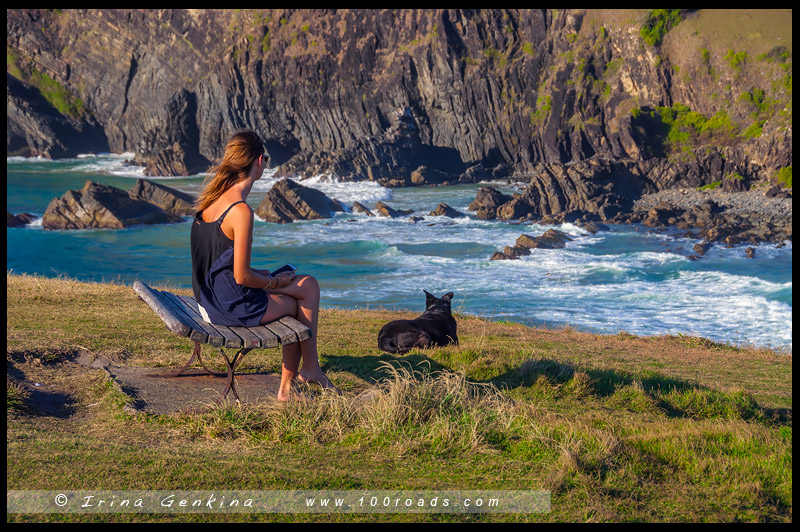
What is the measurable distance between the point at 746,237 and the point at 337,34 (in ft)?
179

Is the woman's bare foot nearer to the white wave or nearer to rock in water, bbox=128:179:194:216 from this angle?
rock in water, bbox=128:179:194:216

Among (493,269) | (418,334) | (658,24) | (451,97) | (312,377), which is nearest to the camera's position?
(312,377)

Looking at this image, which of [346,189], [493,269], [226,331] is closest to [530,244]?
[493,269]

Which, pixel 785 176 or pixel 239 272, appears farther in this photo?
pixel 785 176

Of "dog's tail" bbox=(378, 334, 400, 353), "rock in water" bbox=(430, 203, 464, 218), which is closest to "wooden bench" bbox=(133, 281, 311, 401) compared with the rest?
"dog's tail" bbox=(378, 334, 400, 353)

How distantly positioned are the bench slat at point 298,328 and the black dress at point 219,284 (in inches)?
8.5

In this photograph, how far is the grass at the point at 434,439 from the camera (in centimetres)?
428

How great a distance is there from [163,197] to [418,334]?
43357 mm

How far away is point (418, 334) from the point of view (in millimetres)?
9227

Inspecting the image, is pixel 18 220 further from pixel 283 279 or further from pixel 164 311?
pixel 283 279

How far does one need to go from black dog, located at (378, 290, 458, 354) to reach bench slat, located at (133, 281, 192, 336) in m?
3.46

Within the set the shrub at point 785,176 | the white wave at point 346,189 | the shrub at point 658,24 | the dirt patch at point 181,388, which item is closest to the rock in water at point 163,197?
the white wave at point 346,189

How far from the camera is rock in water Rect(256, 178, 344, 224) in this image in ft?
158

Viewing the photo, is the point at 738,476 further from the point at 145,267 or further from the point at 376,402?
the point at 145,267
